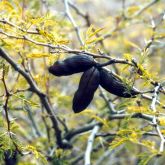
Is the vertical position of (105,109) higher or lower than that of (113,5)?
lower

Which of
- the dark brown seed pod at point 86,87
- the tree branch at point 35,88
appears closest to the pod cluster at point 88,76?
the dark brown seed pod at point 86,87

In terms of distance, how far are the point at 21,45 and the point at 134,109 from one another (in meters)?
0.63

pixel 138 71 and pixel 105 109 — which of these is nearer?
pixel 138 71

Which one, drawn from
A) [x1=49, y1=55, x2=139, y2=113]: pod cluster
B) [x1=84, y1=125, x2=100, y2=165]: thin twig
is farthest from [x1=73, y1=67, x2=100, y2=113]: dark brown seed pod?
[x1=84, y1=125, x2=100, y2=165]: thin twig

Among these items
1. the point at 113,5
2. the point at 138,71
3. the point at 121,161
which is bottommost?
the point at 121,161

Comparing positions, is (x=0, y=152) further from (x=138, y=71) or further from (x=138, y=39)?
(x=138, y=39)

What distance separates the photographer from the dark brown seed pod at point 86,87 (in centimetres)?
131

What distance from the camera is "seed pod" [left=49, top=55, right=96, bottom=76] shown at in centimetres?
131

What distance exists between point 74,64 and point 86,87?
3.2 inches

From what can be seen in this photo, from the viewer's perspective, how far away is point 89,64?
1319mm

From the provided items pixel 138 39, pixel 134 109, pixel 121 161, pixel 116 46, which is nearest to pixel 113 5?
pixel 138 39

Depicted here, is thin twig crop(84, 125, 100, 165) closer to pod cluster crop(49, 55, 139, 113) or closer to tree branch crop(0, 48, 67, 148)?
tree branch crop(0, 48, 67, 148)

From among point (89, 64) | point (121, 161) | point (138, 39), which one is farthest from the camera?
point (138, 39)

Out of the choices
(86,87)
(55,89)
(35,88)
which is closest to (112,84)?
(86,87)
